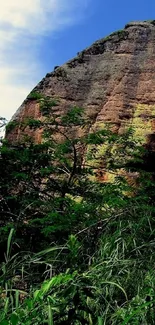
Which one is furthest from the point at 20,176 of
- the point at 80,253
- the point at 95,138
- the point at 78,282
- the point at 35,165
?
the point at 78,282

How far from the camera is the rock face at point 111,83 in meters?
10.6

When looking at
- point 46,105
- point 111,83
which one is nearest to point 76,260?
point 46,105

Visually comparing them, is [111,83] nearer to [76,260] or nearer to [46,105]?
[46,105]

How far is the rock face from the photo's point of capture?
419 inches

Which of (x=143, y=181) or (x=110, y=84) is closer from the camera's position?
(x=143, y=181)

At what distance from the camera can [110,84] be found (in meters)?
11.1

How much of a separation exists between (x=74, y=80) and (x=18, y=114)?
1340 mm

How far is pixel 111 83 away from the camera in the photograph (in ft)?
36.6

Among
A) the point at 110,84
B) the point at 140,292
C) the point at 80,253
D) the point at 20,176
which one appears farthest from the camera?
the point at 110,84

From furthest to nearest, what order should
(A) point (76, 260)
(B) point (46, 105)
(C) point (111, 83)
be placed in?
1. (C) point (111, 83)
2. (B) point (46, 105)
3. (A) point (76, 260)

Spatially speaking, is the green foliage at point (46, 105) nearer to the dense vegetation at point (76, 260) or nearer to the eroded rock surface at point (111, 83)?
the dense vegetation at point (76, 260)

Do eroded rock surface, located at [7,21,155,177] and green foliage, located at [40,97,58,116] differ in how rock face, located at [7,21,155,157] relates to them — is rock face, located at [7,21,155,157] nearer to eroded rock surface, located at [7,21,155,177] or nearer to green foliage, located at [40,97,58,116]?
eroded rock surface, located at [7,21,155,177]

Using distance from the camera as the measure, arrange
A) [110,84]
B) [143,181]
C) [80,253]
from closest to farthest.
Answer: [80,253] → [143,181] → [110,84]

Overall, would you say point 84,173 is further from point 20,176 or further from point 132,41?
point 132,41
